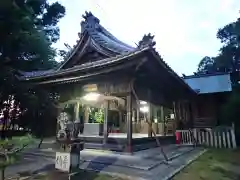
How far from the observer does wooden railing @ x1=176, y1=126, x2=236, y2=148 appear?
11086 mm

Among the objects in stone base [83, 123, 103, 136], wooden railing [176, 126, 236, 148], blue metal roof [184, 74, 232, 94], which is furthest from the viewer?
blue metal roof [184, 74, 232, 94]

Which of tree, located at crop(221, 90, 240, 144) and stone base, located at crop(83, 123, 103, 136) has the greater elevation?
tree, located at crop(221, 90, 240, 144)

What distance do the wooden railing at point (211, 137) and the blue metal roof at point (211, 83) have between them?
146 inches

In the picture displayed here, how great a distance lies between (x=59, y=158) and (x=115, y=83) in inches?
171

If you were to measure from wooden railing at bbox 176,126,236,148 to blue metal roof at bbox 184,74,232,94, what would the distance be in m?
3.70

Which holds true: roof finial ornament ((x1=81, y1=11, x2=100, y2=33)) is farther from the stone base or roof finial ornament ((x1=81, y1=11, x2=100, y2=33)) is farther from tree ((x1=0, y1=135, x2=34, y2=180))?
tree ((x1=0, y1=135, x2=34, y2=180))

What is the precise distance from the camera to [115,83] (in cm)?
867

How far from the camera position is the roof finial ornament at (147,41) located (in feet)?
22.0

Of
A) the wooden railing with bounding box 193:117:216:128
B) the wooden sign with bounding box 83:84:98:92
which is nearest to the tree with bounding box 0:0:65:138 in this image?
the wooden sign with bounding box 83:84:98:92

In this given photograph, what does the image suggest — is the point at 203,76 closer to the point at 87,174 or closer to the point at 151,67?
the point at 151,67

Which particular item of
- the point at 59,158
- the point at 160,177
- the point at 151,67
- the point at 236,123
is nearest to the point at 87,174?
the point at 59,158

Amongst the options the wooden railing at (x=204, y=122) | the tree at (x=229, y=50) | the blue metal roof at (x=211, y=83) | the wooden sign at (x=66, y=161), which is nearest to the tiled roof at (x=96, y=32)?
the wooden sign at (x=66, y=161)

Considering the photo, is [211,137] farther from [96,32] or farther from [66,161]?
[66,161]

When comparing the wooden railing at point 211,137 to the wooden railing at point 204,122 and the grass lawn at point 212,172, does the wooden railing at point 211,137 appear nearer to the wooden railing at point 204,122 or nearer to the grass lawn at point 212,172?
the wooden railing at point 204,122
